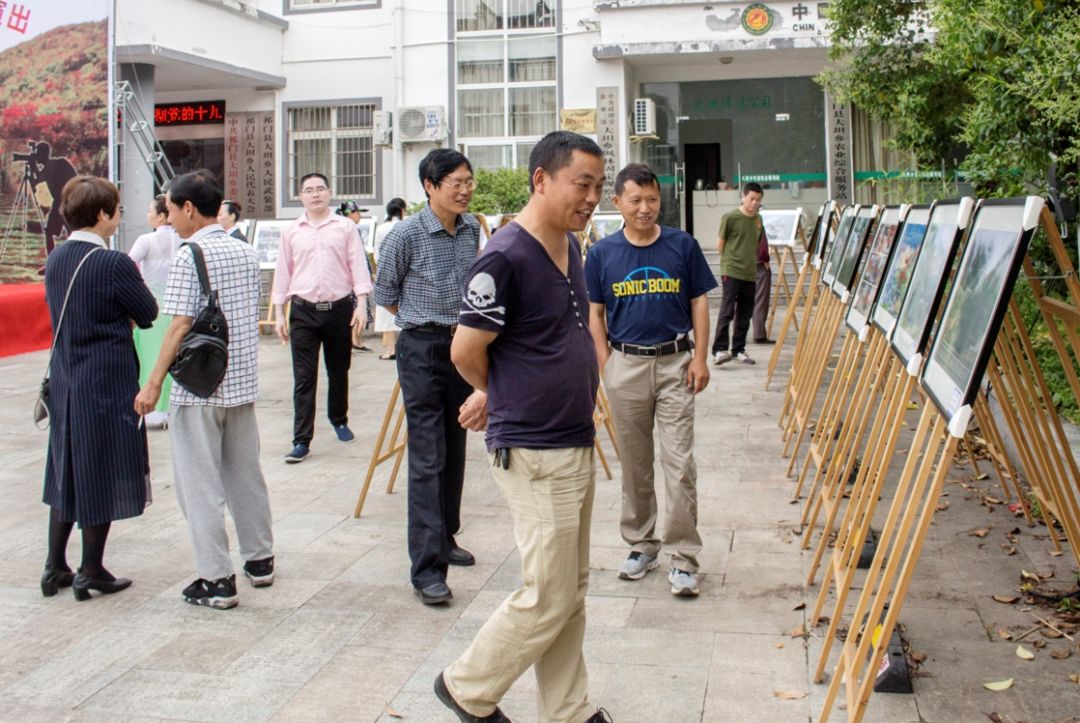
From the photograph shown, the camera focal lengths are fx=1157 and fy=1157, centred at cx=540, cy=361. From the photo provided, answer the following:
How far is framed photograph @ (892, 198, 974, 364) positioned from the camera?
147 inches

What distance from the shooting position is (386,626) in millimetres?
4574

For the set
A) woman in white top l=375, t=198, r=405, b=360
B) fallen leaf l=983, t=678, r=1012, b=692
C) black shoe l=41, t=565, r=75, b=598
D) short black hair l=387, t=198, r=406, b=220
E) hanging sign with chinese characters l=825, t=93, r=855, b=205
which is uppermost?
hanging sign with chinese characters l=825, t=93, r=855, b=205

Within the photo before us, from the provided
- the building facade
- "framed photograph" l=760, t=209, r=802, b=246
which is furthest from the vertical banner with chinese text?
"framed photograph" l=760, t=209, r=802, b=246

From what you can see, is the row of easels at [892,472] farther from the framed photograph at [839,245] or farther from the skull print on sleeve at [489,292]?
the skull print on sleeve at [489,292]

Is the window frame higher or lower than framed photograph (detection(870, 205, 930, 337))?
higher

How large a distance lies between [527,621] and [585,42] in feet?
56.3

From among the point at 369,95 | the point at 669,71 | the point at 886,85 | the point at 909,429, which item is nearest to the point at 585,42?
the point at 669,71

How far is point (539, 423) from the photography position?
11.0ft

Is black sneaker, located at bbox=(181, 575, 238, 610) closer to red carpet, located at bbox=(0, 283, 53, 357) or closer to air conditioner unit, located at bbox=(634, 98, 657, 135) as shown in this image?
red carpet, located at bbox=(0, 283, 53, 357)

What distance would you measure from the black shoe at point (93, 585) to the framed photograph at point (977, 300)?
346 centimetres

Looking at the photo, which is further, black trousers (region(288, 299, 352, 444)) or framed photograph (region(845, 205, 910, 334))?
black trousers (region(288, 299, 352, 444))

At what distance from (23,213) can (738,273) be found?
8508 mm

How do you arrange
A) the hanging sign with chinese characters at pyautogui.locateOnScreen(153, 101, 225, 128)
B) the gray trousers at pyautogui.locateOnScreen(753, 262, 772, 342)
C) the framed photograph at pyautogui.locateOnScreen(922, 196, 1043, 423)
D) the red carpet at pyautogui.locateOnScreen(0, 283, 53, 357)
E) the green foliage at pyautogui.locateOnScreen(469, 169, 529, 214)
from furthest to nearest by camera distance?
the hanging sign with chinese characters at pyautogui.locateOnScreen(153, 101, 225, 128)
the green foliage at pyautogui.locateOnScreen(469, 169, 529, 214)
the gray trousers at pyautogui.locateOnScreen(753, 262, 772, 342)
the red carpet at pyautogui.locateOnScreen(0, 283, 53, 357)
the framed photograph at pyautogui.locateOnScreen(922, 196, 1043, 423)

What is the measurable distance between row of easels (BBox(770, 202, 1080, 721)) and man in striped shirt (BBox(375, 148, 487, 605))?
1591 millimetres
